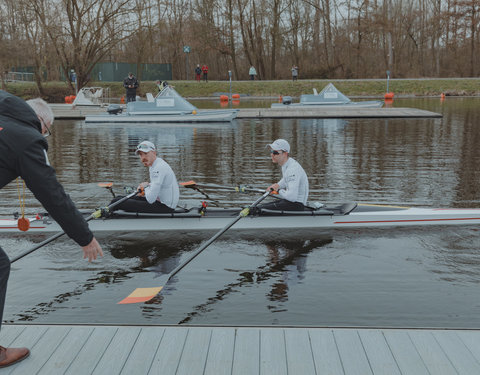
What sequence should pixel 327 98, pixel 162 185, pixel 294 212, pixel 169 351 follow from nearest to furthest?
pixel 169 351
pixel 162 185
pixel 294 212
pixel 327 98

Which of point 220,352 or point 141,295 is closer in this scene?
point 220,352

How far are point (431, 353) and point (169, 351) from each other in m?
1.94

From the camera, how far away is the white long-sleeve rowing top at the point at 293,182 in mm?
7684

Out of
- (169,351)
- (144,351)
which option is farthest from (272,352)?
(144,351)

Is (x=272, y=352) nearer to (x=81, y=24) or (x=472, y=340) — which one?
(x=472, y=340)

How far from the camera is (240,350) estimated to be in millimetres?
3803

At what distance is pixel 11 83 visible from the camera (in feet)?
147

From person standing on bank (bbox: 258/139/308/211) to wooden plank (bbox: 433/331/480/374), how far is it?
12.8ft

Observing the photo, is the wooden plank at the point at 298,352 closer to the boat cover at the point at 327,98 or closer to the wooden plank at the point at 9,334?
the wooden plank at the point at 9,334

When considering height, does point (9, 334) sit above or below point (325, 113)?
below

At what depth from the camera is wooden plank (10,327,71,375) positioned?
3.59 meters

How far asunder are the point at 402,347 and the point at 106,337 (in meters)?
2.30

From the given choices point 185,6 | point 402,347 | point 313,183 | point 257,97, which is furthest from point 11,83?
point 402,347

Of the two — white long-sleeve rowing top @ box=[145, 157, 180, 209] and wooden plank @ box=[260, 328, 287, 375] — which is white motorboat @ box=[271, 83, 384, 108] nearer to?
white long-sleeve rowing top @ box=[145, 157, 180, 209]
